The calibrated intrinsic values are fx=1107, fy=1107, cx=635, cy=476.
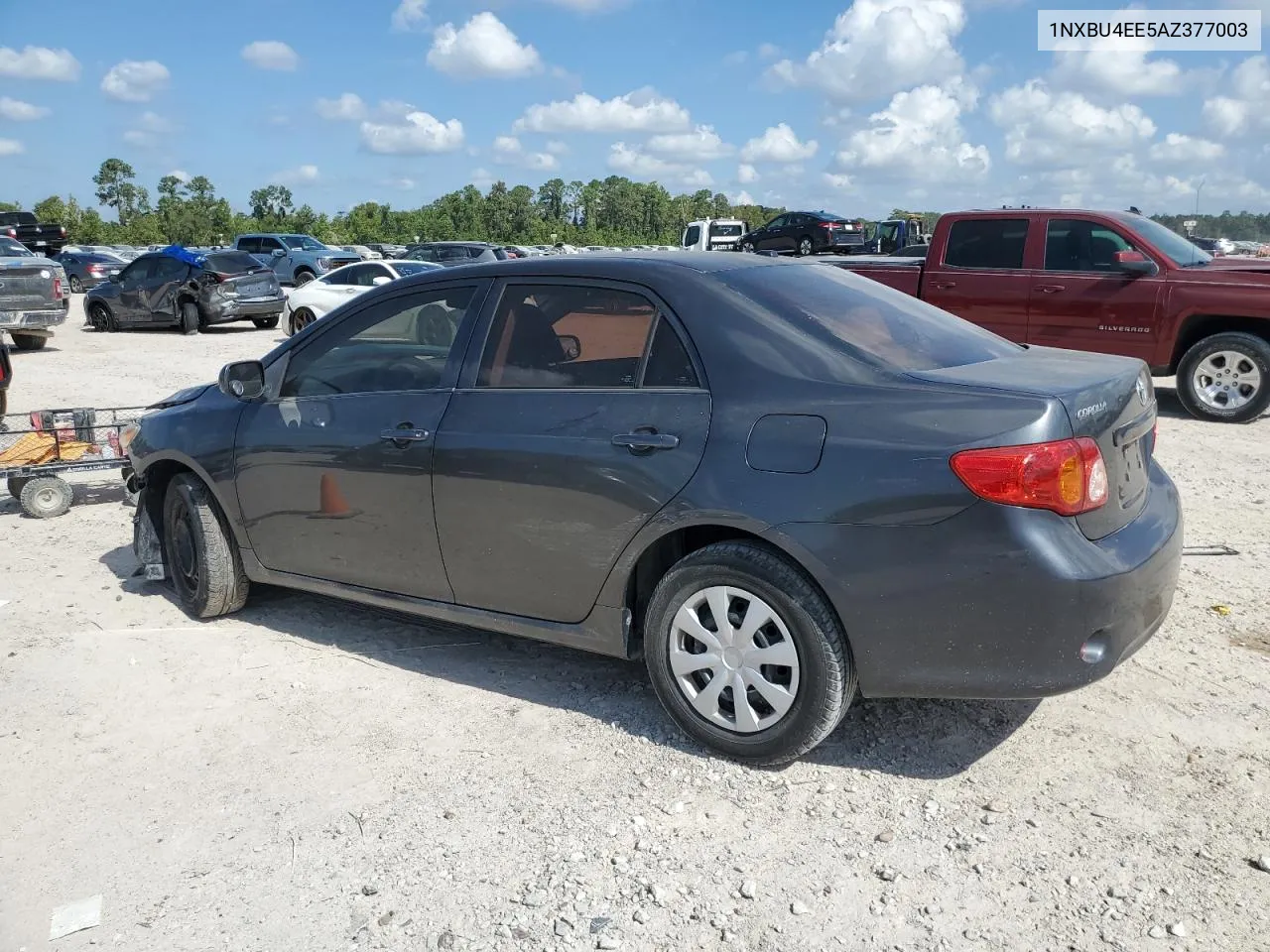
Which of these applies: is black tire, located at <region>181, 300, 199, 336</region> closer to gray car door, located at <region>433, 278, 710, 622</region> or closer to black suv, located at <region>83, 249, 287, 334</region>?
black suv, located at <region>83, 249, 287, 334</region>

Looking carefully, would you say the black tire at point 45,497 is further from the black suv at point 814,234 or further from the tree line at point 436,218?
the tree line at point 436,218

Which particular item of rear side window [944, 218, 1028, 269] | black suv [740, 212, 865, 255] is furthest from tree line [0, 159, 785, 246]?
rear side window [944, 218, 1028, 269]

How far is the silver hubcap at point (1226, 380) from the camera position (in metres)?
9.61

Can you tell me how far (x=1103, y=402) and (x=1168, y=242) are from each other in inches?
315

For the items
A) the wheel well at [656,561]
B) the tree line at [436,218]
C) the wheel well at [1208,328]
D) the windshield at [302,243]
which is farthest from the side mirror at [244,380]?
the tree line at [436,218]

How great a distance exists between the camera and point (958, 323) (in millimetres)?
4375

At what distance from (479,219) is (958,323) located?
81.0 metres

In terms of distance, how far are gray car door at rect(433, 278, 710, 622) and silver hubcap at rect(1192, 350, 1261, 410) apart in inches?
305

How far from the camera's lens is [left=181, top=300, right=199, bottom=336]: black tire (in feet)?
67.4

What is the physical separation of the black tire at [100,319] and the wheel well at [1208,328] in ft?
62.4

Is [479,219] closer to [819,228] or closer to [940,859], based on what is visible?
[819,228]

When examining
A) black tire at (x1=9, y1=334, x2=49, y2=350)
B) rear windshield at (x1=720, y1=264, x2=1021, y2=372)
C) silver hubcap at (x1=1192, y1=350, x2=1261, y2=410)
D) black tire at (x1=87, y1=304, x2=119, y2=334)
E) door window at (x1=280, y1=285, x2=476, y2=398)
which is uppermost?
rear windshield at (x1=720, y1=264, x2=1021, y2=372)

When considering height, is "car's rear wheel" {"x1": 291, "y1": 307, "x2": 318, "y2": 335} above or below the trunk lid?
below

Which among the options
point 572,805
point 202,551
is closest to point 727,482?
point 572,805
